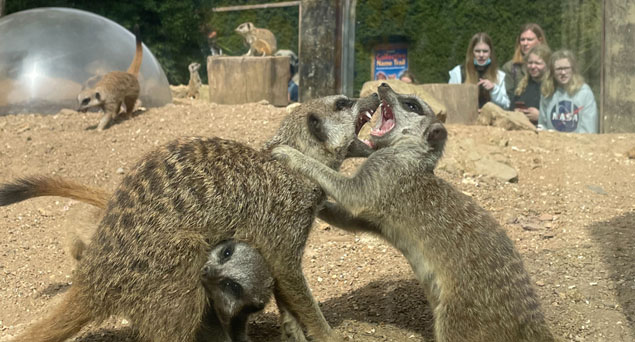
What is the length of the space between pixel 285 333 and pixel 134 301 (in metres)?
0.81

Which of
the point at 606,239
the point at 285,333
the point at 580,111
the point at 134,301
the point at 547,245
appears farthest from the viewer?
the point at 580,111

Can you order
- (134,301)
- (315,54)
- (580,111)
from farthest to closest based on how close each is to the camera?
(315,54) < (580,111) < (134,301)

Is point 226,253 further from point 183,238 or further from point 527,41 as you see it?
point 527,41

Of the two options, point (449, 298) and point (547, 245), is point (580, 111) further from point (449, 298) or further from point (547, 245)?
point (449, 298)

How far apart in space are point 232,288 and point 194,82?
726 centimetres

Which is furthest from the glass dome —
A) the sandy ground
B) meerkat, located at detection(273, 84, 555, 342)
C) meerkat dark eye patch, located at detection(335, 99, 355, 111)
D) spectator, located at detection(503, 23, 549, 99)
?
meerkat, located at detection(273, 84, 555, 342)

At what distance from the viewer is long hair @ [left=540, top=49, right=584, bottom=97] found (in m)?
4.92

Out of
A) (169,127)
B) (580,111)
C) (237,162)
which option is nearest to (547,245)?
(580,111)

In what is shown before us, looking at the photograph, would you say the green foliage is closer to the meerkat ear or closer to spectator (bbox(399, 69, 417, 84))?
spectator (bbox(399, 69, 417, 84))

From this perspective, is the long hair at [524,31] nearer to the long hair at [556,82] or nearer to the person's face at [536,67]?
the person's face at [536,67]

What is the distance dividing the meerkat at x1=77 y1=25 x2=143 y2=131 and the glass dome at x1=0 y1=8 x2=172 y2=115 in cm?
37

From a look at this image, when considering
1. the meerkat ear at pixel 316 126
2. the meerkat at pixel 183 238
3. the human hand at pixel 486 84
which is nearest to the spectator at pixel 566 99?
the human hand at pixel 486 84

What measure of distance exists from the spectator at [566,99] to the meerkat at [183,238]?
2495mm

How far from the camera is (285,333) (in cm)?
326
